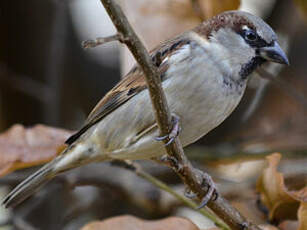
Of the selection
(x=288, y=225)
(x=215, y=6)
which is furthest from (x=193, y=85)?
(x=215, y=6)

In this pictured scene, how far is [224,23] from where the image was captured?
76.3 inches

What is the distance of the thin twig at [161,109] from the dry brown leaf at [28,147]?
25.1 inches

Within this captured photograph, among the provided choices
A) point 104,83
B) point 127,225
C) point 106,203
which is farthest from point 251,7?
point 127,225

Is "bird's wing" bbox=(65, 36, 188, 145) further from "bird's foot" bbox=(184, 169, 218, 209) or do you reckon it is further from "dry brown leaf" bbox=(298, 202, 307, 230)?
"dry brown leaf" bbox=(298, 202, 307, 230)

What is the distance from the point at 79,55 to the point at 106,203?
127 cm

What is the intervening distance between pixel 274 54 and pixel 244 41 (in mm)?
109

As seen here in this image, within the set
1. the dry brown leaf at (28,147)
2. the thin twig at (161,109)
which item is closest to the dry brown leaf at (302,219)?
the thin twig at (161,109)

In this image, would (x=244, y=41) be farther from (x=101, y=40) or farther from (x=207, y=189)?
(x=101, y=40)

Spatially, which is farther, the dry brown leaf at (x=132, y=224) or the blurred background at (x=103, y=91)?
the blurred background at (x=103, y=91)

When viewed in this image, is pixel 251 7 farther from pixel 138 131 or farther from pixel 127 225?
pixel 127 225

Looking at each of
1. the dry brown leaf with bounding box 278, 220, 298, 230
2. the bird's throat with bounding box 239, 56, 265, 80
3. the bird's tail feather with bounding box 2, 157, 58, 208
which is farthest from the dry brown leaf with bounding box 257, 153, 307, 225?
the bird's tail feather with bounding box 2, 157, 58, 208

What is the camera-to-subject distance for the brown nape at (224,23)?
6.23 ft

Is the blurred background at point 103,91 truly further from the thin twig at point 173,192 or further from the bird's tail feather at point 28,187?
the thin twig at point 173,192

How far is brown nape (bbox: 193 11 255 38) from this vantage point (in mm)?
1899
